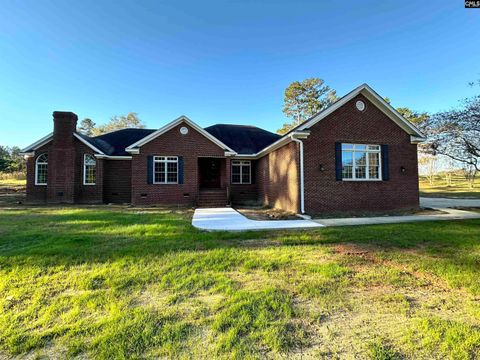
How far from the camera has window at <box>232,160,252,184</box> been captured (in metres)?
16.7

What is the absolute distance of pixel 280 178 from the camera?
41.8 ft

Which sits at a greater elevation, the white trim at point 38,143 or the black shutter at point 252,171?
the white trim at point 38,143

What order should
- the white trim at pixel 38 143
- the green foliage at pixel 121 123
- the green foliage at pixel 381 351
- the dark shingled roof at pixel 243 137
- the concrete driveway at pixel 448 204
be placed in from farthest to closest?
the green foliage at pixel 121 123, the dark shingled roof at pixel 243 137, the white trim at pixel 38 143, the concrete driveway at pixel 448 204, the green foliage at pixel 381 351

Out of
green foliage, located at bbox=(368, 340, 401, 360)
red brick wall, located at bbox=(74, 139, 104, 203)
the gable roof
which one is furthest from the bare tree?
red brick wall, located at bbox=(74, 139, 104, 203)

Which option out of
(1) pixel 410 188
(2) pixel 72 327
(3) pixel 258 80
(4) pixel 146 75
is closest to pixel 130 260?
(2) pixel 72 327

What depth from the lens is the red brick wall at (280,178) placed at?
11.0 metres

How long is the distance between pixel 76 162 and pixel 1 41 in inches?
273

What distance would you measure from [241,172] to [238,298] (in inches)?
546

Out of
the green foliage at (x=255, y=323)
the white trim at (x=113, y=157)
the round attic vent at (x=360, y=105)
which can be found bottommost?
the green foliage at (x=255, y=323)

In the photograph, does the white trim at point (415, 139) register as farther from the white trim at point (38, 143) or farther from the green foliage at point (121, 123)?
the green foliage at point (121, 123)

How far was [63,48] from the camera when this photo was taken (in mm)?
13719

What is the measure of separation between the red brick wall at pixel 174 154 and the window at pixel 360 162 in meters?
7.11

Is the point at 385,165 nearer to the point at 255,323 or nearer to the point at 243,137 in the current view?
the point at 243,137

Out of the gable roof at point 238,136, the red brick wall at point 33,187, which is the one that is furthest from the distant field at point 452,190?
the red brick wall at point 33,187
